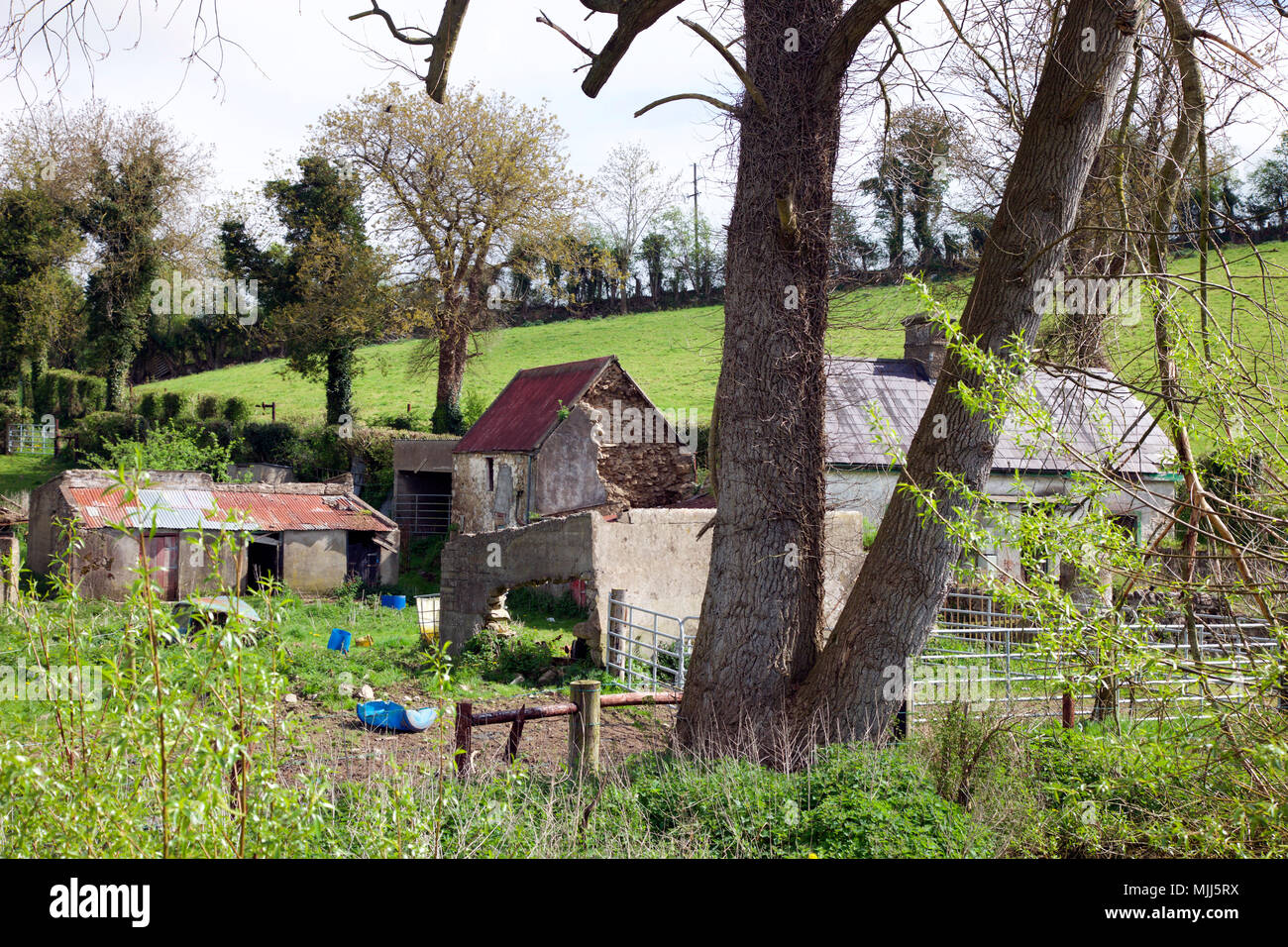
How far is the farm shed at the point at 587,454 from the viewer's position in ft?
80.3

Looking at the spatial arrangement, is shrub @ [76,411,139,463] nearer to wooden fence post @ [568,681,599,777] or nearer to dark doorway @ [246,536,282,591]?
dark doorway @ [246,536,282,591]

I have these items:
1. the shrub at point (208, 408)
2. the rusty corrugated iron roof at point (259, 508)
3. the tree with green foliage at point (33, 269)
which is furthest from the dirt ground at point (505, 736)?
the tree with green foliage at point (33, 269)

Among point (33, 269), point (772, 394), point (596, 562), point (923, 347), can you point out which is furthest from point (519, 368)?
point (772, 394)

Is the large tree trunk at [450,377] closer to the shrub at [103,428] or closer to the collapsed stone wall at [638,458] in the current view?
the collapsed stone wall at [638,458]

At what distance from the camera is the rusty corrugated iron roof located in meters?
23.2

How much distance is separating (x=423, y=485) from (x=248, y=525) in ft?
30.8

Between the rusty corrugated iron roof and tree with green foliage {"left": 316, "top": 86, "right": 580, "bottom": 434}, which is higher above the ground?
tree with green foliage {"left": 316, "top": 86, "right": 580, "bottom": 434}

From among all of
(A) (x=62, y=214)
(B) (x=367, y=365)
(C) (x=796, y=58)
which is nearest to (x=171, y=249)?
(A) (x=62, y=214)

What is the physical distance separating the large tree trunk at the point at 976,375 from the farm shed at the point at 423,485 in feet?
81.2

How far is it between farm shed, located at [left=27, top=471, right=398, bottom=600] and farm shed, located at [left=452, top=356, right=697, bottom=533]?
3.56 metres

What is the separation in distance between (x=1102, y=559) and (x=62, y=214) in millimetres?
43737

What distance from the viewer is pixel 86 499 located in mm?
23625

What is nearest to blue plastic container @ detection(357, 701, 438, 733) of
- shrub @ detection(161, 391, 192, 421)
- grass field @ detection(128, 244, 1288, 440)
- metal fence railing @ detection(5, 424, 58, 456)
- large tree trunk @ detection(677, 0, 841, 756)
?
large tree trunk @ detection(677, 0, 841, 756)

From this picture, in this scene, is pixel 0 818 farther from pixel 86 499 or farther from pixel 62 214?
pixel 62 214
